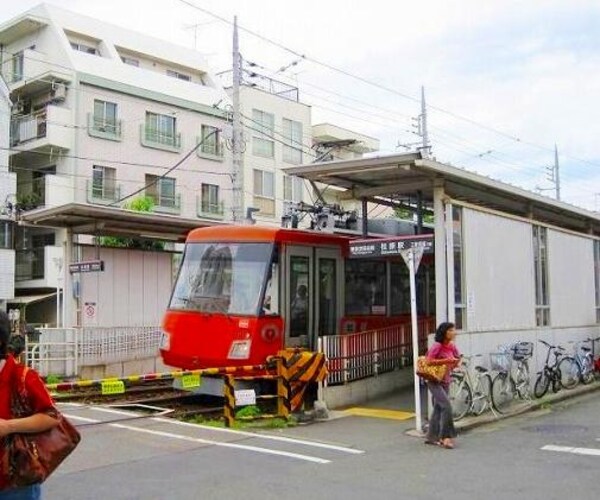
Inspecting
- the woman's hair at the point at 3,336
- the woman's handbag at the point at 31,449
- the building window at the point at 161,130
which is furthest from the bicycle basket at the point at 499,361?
the building window at the point at 161,130

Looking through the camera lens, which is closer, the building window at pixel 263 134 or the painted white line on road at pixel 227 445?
the painted white line on road at pixel 227 445

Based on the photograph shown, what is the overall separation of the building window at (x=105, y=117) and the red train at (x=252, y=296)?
22810 millimetres

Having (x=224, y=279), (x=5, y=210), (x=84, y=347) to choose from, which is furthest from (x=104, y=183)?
(x=224, y=279)

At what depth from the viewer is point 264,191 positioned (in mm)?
44094

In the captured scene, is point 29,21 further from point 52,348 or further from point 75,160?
point 52,348

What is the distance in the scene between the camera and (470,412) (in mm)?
12266

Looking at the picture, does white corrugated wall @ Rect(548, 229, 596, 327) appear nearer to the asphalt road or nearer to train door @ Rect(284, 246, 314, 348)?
the asphalt road

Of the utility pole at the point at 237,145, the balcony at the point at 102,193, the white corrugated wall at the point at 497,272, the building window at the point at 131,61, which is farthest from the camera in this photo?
the building window at the point at 131,61

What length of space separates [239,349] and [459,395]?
12.3ft

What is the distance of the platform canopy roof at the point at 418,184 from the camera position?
12211 mm

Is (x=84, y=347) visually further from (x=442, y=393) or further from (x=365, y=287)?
(x=442, y=393)

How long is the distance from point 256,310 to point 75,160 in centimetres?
2371

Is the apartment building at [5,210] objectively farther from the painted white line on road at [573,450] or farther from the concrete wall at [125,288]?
the painted white line on road at [573,450]

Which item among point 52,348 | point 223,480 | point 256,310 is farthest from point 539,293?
point 52,348
